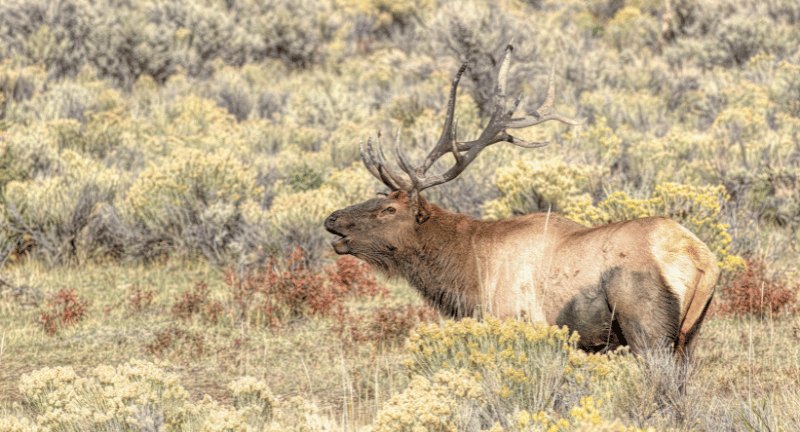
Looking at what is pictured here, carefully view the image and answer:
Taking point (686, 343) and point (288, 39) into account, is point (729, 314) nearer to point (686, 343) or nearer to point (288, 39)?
point (686, 343)

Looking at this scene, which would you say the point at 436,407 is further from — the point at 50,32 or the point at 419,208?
the point at 50,32

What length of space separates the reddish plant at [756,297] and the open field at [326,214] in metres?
0.02

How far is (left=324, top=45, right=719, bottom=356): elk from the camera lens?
5738 millimetres

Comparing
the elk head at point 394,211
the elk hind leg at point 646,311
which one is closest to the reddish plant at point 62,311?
the elk head at point 394,211

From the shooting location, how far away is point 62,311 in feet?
30.6

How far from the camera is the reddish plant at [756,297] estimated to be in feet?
28.7

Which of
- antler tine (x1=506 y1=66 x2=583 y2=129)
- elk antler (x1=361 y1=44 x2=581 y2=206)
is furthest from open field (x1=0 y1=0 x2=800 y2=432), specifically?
antler tine (x1=506 y1=66 x2=583 y2=129)

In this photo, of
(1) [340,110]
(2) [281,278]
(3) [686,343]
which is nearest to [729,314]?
(3) [686,343]

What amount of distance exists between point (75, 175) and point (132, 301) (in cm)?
366

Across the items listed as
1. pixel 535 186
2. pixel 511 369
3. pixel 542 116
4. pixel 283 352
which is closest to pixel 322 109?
pixel 535 186

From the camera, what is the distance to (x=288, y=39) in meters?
30.4

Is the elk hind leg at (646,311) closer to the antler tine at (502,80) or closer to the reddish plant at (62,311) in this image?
the antler tine at (502,80)

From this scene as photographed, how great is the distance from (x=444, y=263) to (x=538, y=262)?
78cm

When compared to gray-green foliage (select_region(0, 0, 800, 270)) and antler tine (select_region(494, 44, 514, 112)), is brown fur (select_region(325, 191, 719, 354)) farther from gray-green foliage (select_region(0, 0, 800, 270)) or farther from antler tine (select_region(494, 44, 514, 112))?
gray-green foliage (select_region(0, 0, 800, 270))
